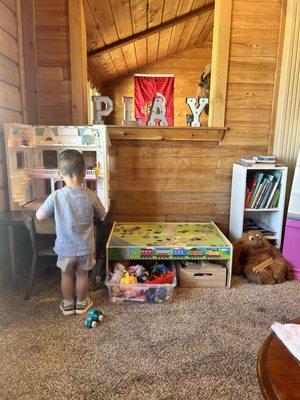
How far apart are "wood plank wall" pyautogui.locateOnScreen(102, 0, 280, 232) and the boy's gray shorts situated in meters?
0.95

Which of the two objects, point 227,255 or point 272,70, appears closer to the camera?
point 227,255

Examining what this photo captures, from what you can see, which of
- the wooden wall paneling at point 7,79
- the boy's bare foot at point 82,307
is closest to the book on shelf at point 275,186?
the boy's bare foot at point 82,307

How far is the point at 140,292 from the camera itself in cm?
201

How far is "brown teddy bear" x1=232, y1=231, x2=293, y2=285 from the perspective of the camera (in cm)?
229

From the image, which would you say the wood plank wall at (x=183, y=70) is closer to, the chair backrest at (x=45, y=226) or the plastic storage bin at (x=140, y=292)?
the chair backrest at (x=45, y=226)

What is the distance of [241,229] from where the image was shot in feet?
8.31

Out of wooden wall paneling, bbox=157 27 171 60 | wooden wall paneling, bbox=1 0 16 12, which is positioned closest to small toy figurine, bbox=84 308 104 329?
wooden wall paneling, bbox=1 0 16 12

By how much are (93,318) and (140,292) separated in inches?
14.6

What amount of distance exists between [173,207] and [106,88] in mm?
3938

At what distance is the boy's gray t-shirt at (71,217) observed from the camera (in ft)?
5.81

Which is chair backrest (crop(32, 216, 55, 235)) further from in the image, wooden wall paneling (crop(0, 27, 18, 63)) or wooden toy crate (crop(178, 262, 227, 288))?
wooden wall paneling (crop(0, 27, 18, 63))

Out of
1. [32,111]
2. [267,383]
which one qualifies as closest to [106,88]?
[32,111]

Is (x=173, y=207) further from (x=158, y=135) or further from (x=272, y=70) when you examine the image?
(x=272, y=70)

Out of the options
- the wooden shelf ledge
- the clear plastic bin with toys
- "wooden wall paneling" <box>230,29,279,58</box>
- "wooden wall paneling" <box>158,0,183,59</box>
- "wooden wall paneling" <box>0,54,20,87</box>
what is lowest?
the clear plastic bin with toys
